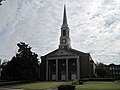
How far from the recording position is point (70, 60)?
2975 inches

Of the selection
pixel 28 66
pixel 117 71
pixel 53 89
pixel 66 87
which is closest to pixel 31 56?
pixel 28 66

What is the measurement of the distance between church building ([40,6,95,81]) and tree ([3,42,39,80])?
1112cm

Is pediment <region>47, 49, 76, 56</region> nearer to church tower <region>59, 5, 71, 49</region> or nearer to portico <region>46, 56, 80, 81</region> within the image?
portico <region>46, 56, 80, 81</region>

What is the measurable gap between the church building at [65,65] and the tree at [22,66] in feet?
36.5

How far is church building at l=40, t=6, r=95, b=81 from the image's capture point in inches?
2790

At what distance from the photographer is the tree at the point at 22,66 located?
196ft

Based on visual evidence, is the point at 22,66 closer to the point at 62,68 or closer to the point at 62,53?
the point at 62,53

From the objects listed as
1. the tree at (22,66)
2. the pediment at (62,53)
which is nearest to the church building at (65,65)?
the pediment at (62,53)

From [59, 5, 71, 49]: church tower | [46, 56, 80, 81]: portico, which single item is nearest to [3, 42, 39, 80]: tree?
[46, 56, 80, 81]: portico

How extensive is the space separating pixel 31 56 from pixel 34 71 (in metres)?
4.90

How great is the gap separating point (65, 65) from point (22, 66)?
65.8 ft

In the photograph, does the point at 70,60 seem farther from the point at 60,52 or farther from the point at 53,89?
the point at 53,89

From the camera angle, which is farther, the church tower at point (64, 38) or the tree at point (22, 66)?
the church tower at point (64, 38)

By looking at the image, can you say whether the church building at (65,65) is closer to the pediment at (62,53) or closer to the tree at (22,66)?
the pediment at (62,53)
